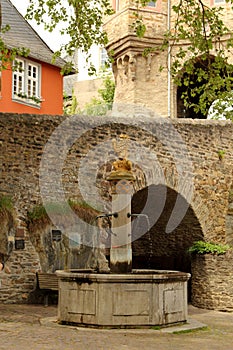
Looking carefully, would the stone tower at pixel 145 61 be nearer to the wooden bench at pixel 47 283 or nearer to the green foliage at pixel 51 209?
the green foliage at pixel 51 209

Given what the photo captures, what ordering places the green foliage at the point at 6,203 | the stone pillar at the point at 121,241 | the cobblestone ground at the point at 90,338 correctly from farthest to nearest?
the green foliage at the point at 6,203, the stone pillar at the point at 121,241, the cobblestone ground at the point at 90,338

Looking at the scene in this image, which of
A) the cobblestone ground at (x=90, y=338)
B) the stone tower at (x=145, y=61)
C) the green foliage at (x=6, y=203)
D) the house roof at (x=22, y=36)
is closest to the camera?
the cobblestone ground at (x=90, y=338)

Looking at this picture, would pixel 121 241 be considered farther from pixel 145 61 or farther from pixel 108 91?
pixel 108 91

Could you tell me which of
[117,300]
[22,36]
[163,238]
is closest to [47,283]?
[117,300]

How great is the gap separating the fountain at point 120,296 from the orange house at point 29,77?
13.1 metres

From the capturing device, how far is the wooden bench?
39.6ft

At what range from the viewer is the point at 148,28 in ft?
89.0

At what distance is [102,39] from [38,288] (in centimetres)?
528

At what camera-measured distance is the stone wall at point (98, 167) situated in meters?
12.7

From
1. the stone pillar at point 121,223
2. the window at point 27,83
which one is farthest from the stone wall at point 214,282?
the window at point 27,83

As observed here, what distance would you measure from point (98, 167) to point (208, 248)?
423 centimetres

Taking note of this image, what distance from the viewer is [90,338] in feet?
25.9

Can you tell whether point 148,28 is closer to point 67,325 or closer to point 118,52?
point 118,52

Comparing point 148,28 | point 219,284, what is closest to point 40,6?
point 219,284
